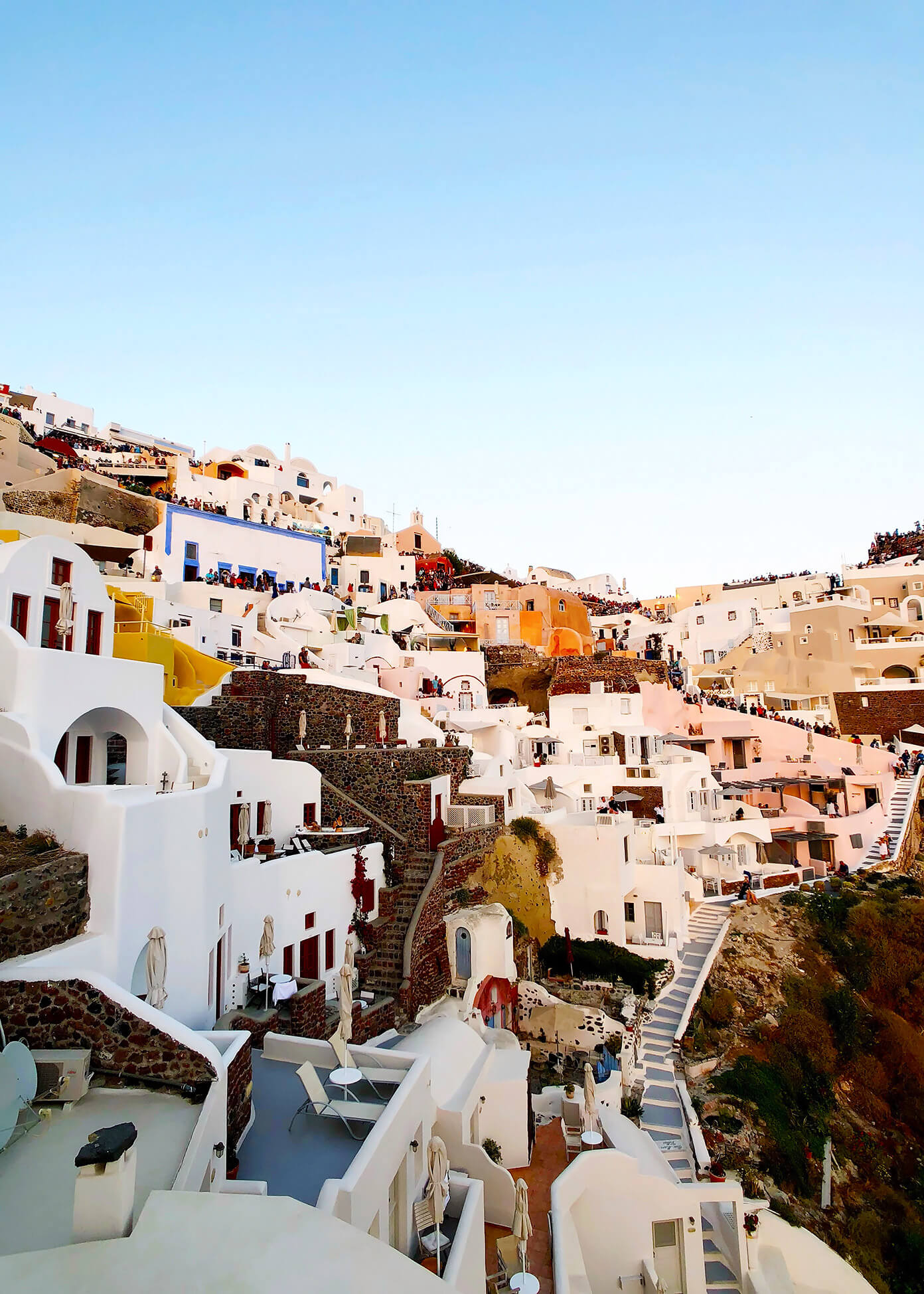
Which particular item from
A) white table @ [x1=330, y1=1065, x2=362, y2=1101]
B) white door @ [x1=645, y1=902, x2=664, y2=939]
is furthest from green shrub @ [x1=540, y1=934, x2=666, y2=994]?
white table @ [x1=330, y1=1065, x2=362, y2=1101]

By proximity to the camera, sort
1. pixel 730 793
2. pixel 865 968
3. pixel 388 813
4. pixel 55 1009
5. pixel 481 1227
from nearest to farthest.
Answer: pixel 55 1009 < pixel 481 1227 < pixel 388 813 < pixel 865 968 < pixel 730 793

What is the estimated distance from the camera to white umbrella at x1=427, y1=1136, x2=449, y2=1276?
7.79 metres

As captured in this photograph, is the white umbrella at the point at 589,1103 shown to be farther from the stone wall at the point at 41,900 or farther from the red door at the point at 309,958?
the stone wall at the point at 41,900

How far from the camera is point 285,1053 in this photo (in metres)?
9.72

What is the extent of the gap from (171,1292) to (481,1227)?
633 centimetres

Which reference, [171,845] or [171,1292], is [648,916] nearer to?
[171,845]

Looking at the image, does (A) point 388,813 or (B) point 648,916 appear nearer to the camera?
(A) point 388,813

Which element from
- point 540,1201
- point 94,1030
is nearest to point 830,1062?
point 540,1201

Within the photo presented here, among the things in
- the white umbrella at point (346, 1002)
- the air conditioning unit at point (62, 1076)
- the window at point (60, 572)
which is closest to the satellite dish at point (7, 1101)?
the air conditioning unit at point (62, 1076)

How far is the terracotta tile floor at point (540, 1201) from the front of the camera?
34.3 feet

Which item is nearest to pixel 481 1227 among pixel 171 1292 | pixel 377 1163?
pixel 377 1163

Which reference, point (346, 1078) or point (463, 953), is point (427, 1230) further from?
point (463, 953)

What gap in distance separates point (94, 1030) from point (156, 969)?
4.39 feet

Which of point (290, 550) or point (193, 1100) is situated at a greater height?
point (290, 550)
